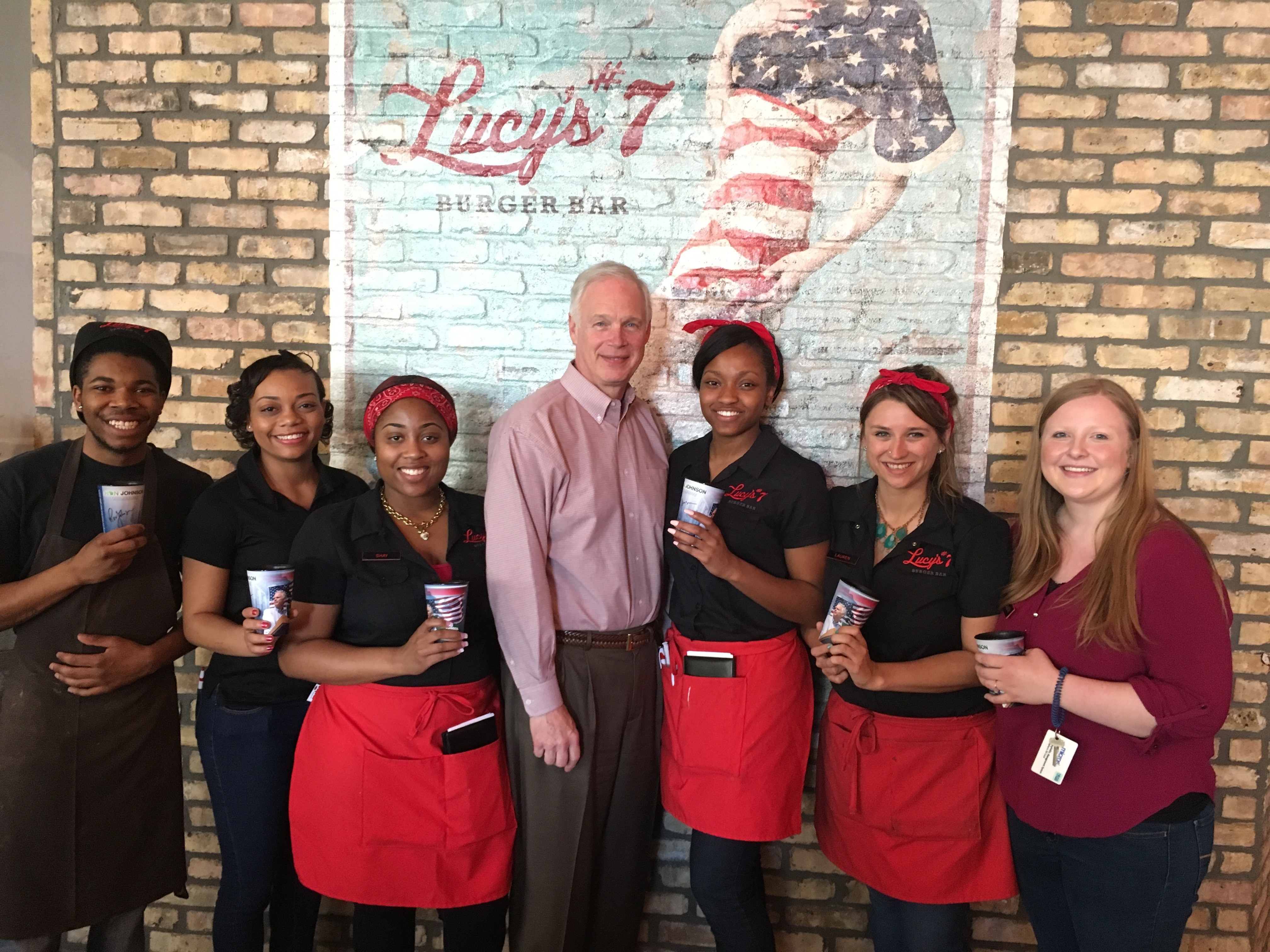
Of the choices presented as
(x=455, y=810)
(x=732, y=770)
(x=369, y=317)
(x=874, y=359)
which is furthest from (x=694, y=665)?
(x=369, y=317)

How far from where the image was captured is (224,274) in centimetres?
281

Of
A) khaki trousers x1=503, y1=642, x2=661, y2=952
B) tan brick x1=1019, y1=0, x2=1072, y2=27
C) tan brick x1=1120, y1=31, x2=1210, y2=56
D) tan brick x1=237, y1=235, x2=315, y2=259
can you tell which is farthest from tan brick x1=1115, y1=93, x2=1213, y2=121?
tan brick x1=237, y1=235, x2=315, y2=259

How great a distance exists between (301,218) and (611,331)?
124 centimetres

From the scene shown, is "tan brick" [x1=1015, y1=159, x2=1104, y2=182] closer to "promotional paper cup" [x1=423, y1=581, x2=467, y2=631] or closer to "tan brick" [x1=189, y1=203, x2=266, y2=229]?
"promotional paper cup" [x1=423, y1=581, x2=467, y2=631]

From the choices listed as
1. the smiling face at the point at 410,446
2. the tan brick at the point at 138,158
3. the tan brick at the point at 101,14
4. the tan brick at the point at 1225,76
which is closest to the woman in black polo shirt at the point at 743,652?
the smiling face at the point at 410,446

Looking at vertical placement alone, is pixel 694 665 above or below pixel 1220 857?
above

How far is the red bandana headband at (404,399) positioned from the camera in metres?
2.18

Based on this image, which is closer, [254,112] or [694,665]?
[694,665]

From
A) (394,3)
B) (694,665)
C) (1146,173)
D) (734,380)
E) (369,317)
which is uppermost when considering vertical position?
(394,3)

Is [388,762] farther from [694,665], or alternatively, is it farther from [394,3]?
[394,3]

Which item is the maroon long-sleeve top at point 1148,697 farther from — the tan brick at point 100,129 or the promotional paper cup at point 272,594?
the tan brick at point 100,129

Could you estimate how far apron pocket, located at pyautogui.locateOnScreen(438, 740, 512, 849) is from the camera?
7.00ft

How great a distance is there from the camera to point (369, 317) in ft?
9.12

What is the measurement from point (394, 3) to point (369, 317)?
3.29ft
